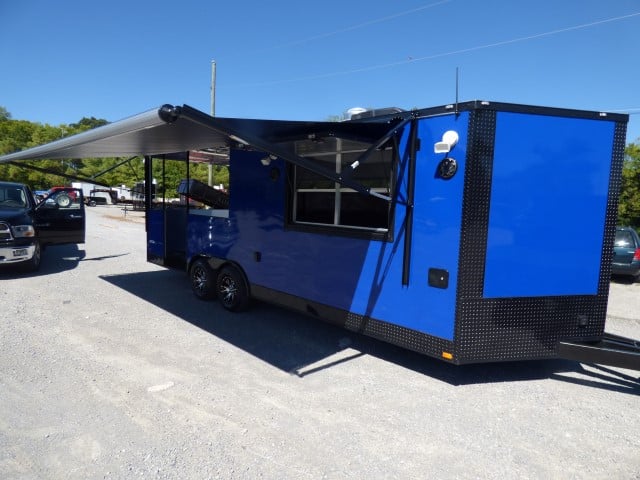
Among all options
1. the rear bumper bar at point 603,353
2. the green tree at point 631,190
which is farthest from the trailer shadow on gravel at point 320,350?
the green tree at point 631,190

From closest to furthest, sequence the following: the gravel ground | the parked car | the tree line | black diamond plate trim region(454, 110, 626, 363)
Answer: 1. the gravel ground
2. black diamond plate trim region(454, 110, 626, 363)
3. the parked car
4. the tree line

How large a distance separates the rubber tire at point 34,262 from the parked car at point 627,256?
1249 centimetres

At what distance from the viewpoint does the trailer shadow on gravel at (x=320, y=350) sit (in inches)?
175

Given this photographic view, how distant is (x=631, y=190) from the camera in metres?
18.0

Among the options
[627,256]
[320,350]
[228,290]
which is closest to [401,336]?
[320,350]

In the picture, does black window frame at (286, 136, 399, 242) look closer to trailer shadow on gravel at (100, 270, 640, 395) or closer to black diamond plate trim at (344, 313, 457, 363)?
black diamond plate trim at (344, 313, 457, 363)

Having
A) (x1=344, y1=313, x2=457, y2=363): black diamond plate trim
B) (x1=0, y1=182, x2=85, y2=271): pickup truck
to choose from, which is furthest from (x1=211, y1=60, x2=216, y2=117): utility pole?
(x1=344, y1=313, x2=457, y2=363): black diamond plate trim

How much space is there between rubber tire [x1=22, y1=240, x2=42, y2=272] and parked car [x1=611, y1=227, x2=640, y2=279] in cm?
1249

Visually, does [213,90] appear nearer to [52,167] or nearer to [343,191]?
[343,191]

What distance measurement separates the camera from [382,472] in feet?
9.24

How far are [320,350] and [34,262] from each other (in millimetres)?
6925

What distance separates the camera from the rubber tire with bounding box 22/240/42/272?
28.5ft

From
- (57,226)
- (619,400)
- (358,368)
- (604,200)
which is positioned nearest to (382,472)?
(358,368)

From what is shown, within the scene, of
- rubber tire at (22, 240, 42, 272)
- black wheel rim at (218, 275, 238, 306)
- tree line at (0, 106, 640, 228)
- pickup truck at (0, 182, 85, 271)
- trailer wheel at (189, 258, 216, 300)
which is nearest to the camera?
black wheel rim at (218, 275, 238, 306)
